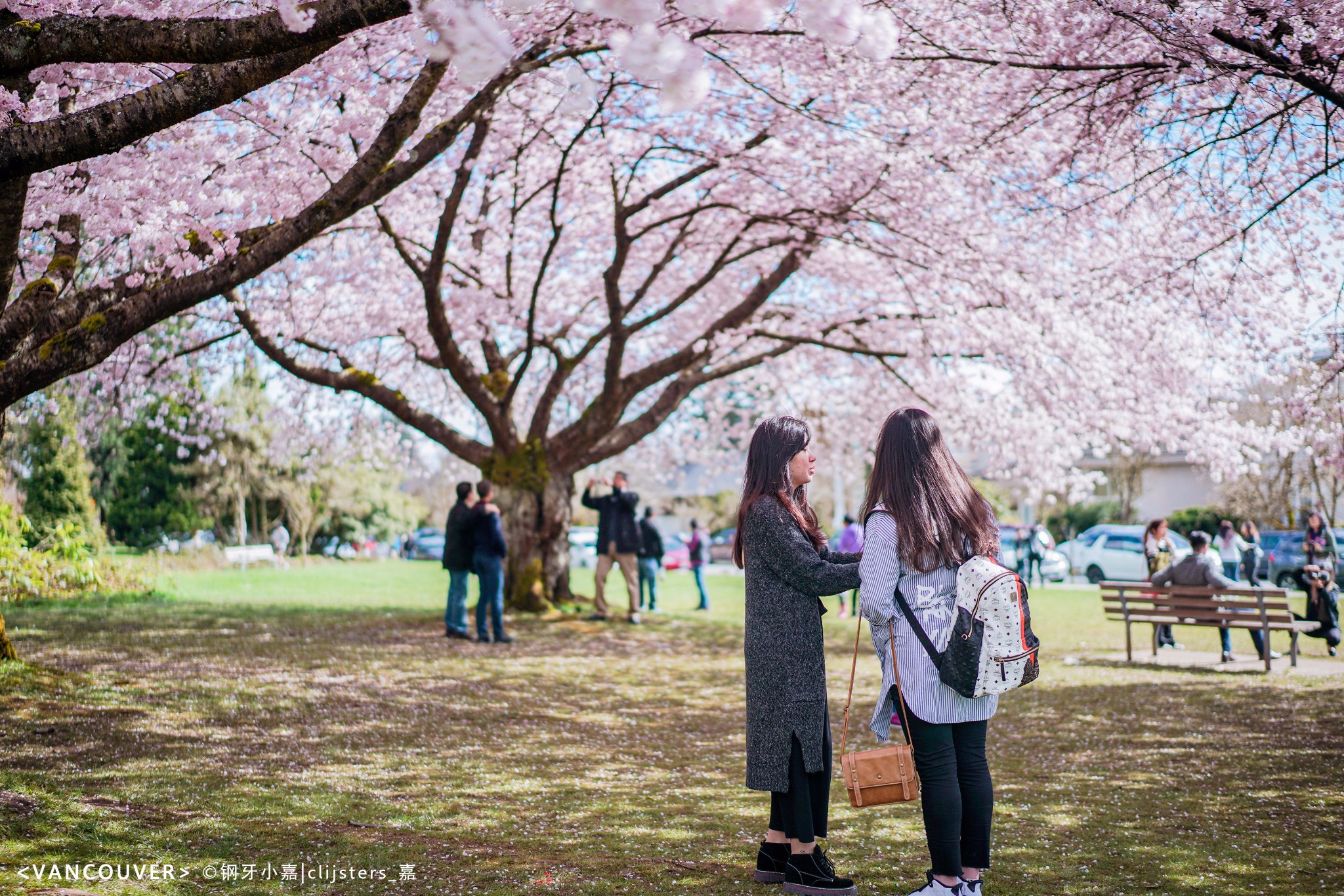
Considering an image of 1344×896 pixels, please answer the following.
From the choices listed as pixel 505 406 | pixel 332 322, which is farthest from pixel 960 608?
pixel 332 322

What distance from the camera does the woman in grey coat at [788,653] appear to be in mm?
3869

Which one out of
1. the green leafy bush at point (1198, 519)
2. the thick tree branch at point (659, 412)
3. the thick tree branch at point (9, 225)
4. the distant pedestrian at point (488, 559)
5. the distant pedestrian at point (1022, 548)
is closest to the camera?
the thick tree branch at point (9, 225)

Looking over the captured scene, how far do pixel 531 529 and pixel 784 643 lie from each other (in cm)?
1070

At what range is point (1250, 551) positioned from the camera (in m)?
18.3

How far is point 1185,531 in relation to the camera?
35.7 meters

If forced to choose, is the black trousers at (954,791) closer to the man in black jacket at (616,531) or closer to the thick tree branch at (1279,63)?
the thick tree branch at (1279,63)

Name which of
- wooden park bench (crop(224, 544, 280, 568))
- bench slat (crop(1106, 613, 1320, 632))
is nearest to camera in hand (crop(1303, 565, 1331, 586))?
bench slat (crop(1106, 613, 1320, 632))

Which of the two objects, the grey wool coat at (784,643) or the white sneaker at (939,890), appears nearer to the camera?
the white sneaker at (939,890)

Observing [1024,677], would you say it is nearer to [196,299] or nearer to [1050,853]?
[1050,853]

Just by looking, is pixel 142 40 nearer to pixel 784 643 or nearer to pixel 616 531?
pixel 784 643

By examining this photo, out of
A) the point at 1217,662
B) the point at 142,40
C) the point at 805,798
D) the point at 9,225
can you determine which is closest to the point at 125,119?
the point at 142,40

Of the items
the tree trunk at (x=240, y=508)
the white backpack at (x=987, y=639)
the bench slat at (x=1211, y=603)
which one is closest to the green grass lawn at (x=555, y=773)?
the bench slat at (x=1211, y=603)

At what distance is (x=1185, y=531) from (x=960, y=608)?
36470 millimetres

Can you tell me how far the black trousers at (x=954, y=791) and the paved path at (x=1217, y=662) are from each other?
7.94 meters
